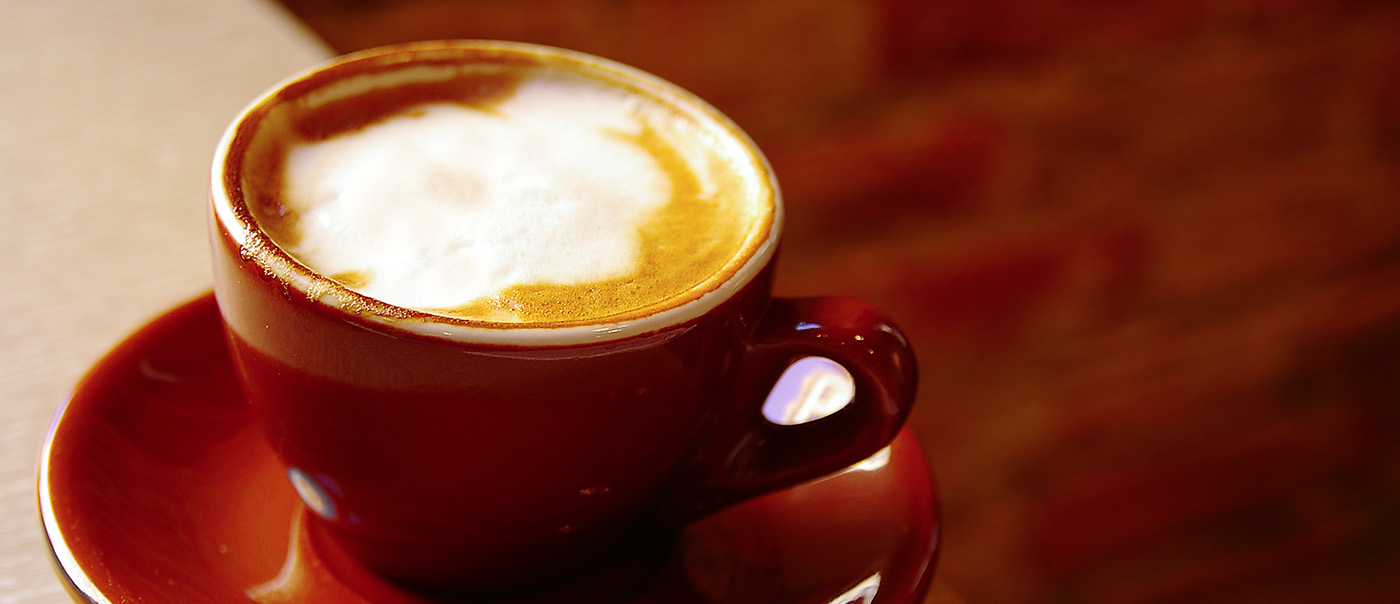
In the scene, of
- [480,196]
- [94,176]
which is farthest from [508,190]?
[94,176]

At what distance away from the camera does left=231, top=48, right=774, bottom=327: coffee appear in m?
0.28

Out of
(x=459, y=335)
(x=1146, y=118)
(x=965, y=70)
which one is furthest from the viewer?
(x=1146, y=118)

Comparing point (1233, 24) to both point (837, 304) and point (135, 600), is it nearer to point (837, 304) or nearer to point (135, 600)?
point (837, 304)

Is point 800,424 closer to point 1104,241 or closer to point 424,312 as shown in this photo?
point 424,312

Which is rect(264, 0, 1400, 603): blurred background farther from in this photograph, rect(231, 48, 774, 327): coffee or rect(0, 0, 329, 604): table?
rect(231, 48, 774, 327): coffee

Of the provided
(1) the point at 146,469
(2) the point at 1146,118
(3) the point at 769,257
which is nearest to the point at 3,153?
(1) the point at 146,469

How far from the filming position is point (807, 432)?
0.32 metres

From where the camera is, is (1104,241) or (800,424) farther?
(1104,241)

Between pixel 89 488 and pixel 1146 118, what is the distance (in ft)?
3.06

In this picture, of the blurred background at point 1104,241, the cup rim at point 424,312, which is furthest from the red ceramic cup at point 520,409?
the blurred background at point 1104,241

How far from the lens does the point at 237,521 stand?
12.4 inches

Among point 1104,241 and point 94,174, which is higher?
point 94,174

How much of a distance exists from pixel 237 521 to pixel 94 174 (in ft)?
0.62

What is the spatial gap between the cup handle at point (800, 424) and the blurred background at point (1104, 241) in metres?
0.51
